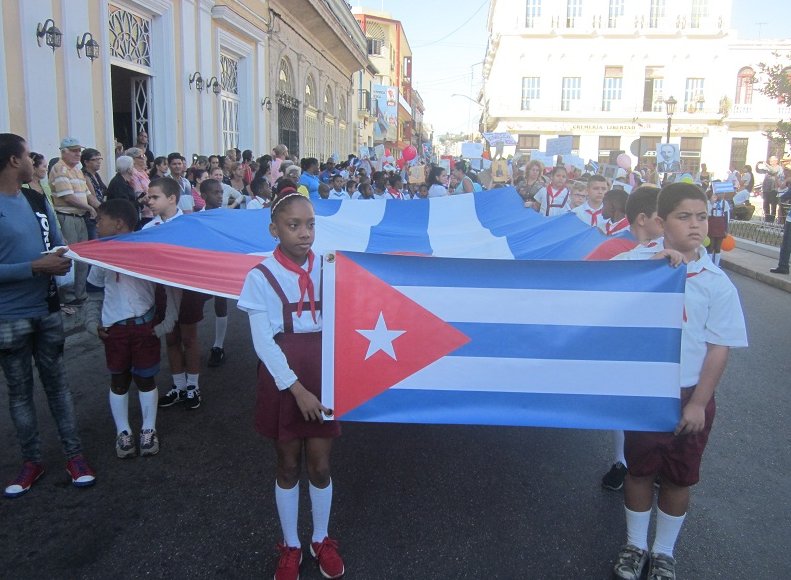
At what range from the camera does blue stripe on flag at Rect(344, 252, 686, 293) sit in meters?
2.63

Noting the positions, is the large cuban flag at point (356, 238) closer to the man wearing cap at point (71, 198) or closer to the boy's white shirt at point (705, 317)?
the boy's white shirt at point (705, 317)

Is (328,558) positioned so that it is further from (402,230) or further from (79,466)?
(402,230)

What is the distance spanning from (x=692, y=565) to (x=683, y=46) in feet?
163

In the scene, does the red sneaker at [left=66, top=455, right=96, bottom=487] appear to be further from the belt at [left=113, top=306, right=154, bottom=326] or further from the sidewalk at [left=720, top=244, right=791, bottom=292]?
the sidewalk at [left=720, top=244, right=791, bottom=292]

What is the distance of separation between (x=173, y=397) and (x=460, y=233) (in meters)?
3.23

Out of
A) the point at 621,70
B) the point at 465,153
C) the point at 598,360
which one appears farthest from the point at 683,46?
the point at 598,360

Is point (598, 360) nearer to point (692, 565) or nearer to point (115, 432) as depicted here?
point (692, 565)

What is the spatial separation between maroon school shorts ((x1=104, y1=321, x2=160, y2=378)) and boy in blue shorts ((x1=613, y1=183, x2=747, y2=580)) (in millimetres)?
2744

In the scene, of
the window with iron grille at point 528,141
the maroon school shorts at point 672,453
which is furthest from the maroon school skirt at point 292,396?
the window with iron grille at point 528,141

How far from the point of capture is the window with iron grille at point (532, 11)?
4541 centimetres

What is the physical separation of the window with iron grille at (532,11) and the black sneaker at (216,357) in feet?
151

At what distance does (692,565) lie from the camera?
2.80 meters

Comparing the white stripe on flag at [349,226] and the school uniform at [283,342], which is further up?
the white stripe on flag at [349,226]

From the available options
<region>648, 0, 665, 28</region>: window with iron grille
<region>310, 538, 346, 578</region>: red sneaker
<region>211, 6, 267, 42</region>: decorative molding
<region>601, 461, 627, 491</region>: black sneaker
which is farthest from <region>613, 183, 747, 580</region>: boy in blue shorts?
<region>648, 0, 665, 28</region>: window with iron grille
